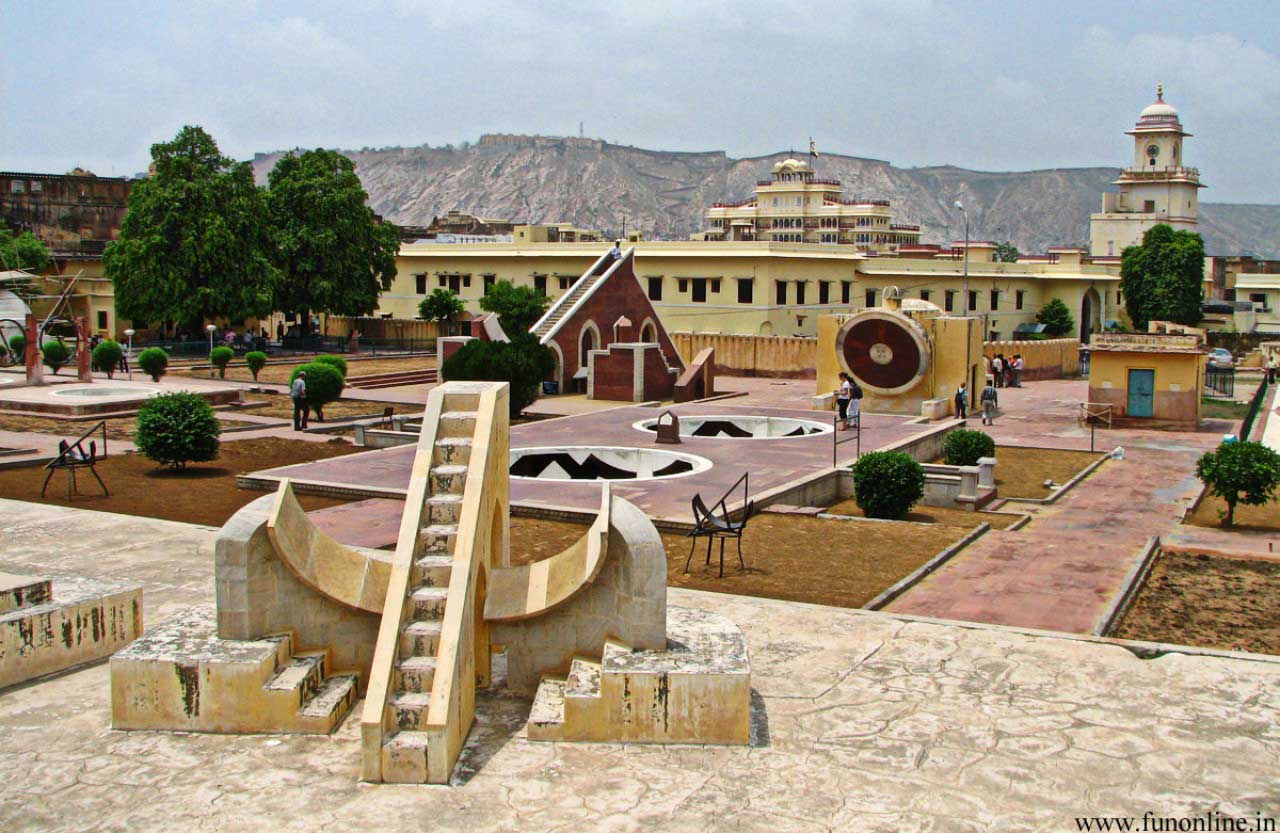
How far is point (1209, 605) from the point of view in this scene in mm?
12711

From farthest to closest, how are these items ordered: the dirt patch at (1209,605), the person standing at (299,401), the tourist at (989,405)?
the tourist at (989,405) < the person standing at (299,401) < the dirt patch at (1209,605)

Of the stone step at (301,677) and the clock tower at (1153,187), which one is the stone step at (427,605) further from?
the clock tower at (1153,187)

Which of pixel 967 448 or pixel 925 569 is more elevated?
pixel 967 448

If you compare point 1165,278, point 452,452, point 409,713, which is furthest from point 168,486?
point 1165,278

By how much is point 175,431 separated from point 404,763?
12.9m

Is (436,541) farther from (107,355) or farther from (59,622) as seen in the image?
(107,355)

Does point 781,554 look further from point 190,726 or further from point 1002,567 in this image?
point 190,726

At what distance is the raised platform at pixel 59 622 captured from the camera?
9148mm

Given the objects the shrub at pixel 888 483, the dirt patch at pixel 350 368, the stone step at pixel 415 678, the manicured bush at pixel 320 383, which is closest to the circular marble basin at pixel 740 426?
the manicured bush at pixel 320 383

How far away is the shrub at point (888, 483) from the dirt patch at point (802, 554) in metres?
0.81

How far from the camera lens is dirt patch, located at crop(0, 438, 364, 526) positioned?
16328 mm

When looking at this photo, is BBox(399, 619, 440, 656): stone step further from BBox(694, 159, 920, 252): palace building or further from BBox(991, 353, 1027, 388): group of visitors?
BBox(694, 159, 920, 252): palace building

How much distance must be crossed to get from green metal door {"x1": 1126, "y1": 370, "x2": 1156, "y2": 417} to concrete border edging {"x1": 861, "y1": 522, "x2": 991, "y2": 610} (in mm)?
13982

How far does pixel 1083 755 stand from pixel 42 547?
35.8 ft
